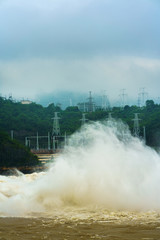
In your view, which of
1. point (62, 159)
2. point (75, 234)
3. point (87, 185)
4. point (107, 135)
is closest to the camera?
point (75, 234)

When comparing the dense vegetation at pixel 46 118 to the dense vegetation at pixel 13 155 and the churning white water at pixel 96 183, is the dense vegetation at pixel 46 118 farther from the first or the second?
the churning white water at pixel 96 183

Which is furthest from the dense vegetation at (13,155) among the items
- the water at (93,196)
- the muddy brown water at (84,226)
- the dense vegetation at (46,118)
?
the muddy brown water at (84,226)

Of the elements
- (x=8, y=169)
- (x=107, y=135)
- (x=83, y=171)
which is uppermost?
(x=107, y=135)

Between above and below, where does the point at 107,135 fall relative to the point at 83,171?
above

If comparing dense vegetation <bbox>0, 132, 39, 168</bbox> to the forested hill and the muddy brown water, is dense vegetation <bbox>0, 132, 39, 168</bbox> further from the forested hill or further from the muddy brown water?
the muddy brown water

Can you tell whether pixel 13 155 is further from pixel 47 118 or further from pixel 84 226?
pixel 47 118

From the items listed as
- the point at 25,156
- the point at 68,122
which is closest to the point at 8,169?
the point at 25,156

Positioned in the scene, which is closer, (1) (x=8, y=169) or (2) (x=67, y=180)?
(2) (x=67, y=180)

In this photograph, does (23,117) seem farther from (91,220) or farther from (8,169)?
(91,220)
